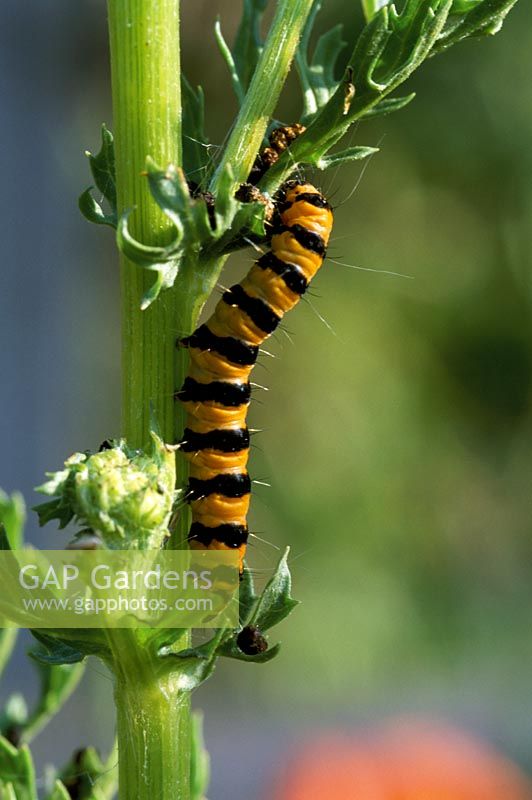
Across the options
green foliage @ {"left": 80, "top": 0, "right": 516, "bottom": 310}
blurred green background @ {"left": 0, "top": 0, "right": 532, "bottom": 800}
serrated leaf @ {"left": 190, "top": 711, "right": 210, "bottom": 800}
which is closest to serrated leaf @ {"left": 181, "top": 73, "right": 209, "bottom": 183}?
green foliage @ {"left": 80, "top": 0, "right": 516, "bottom": 310}

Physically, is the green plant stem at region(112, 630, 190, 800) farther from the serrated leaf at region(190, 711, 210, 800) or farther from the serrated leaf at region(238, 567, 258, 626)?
the serrated leaf at region(190, 711, 210, 800)

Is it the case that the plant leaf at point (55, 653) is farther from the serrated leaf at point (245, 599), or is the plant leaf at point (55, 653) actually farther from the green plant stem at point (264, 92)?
the green plant stem at point (264, 92)

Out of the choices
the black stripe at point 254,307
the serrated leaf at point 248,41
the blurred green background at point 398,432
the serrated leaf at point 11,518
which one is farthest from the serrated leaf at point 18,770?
the blurred green background at point 398,432

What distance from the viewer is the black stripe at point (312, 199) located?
2.14 metres

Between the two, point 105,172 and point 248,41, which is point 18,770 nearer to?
point 105,172

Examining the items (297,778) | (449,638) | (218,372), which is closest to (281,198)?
(218,372)

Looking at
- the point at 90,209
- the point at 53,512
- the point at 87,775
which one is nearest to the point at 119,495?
the point at 53,512

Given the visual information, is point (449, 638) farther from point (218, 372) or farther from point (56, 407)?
point (218, 372)

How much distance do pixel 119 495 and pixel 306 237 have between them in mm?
728

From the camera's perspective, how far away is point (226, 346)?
80.8 inches

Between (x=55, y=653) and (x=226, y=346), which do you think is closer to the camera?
(x=55, y=653)

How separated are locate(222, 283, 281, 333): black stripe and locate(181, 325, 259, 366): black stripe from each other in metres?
0.05

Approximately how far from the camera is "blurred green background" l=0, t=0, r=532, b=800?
7.98 m

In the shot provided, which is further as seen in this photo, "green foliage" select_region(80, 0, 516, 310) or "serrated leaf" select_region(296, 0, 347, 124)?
"serrated leaf" select_region(296, 0, 347, 124)
